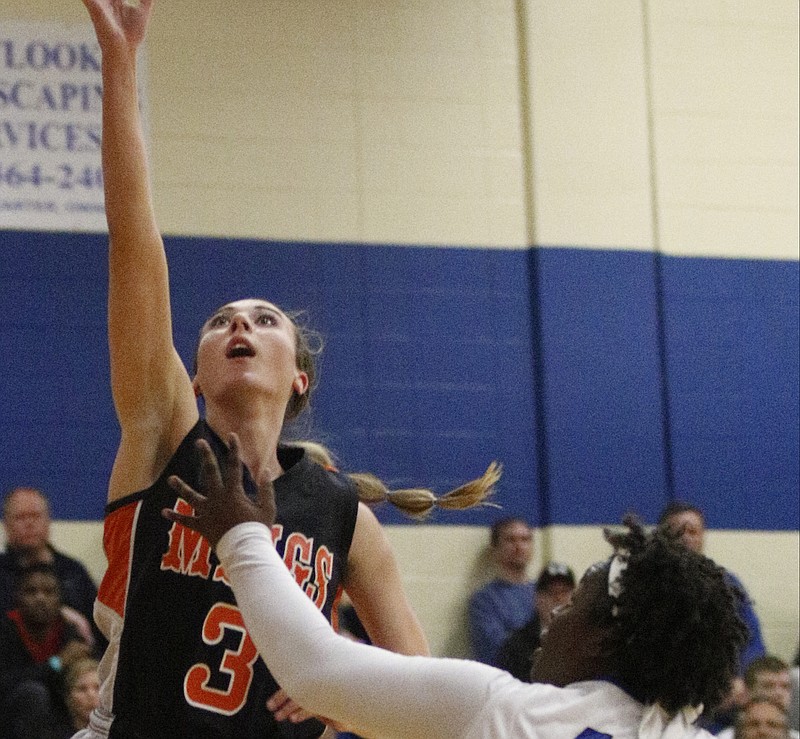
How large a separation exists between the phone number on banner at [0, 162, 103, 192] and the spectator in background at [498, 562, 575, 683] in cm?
285

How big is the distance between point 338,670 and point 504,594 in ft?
17.0

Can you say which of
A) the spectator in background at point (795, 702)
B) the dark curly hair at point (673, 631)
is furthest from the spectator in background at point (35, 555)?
the dark curly hair at point (673, 631)

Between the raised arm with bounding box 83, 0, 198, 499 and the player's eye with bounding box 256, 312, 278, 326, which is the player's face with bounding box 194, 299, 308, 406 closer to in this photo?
the player's eye with bounding box 256, 312, 278, 326

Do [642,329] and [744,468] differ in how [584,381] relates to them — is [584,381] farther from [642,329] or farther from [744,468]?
[744,468]

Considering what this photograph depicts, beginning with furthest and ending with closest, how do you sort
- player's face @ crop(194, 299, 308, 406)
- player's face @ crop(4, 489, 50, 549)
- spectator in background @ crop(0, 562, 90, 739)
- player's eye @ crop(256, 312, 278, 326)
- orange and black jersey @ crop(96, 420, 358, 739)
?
1. player's face @ crop(4, 489, 50, 549)
2. spectator in background @ crop(0, 562, 90, 739)
3. player's eye @ crop(256, 312, 278, 326)
4. player's face @ crop(194, 299, 308, 406)
5. orange and black jersey @ crop(96, 420, 358, 739)

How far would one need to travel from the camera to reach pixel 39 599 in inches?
245

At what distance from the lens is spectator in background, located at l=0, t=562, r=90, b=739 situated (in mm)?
5738

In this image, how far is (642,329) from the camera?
8281 millimetres

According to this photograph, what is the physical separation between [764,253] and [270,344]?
219 inches

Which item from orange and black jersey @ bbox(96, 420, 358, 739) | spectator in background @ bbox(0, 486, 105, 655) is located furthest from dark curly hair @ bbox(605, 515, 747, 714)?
spectator in background @ bbox(0, 486, 105, 655)

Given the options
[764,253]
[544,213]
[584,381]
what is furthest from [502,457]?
[764,253]

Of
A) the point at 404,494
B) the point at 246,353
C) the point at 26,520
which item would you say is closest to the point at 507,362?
the point at 26,520

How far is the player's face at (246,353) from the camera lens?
11.0ft

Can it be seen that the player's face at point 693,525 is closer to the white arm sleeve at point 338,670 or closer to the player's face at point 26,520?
the player's face at point 26,520
